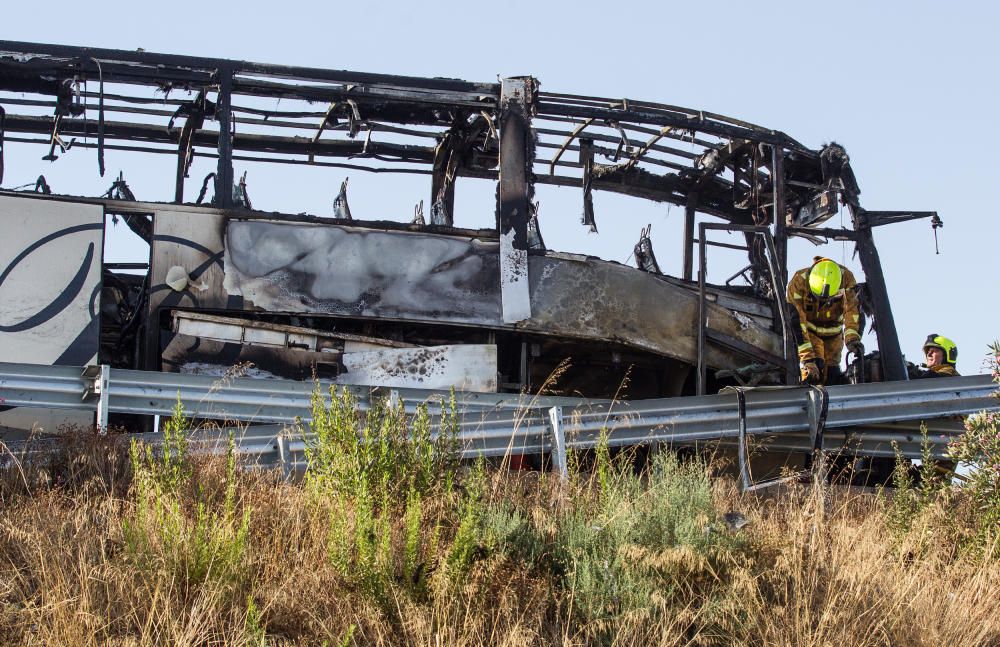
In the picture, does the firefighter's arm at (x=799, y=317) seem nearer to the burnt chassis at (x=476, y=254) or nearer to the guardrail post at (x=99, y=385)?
the burnt chassis at (x=476, y=254)

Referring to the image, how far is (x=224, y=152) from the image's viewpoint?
11.3 meters

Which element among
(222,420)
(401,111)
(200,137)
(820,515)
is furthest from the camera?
(200,137)

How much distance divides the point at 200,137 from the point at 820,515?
9407 mm

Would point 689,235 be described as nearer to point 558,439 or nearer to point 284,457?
point 558,439

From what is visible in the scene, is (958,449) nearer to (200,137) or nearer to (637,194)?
(637,194)

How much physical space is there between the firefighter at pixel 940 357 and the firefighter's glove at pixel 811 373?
1.42 meters

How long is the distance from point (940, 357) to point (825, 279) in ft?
5.35

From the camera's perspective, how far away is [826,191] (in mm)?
12922

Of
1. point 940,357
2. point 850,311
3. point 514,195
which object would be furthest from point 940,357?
point 514,195

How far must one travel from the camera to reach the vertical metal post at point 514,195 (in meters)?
11.3

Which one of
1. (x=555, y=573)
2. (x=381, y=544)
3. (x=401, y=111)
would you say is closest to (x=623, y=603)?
(x=555, y=573)

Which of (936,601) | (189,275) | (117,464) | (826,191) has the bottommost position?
(936,601)

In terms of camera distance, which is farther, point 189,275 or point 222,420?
point 189,275

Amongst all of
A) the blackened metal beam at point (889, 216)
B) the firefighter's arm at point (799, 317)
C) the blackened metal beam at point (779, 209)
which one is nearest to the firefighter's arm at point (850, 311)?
the firefighter's arm at point (799, 317)
